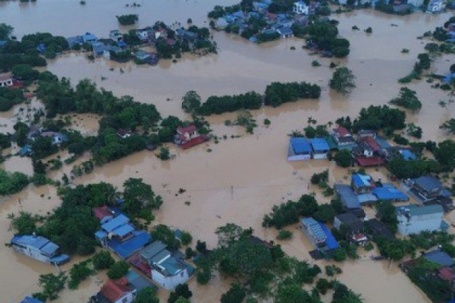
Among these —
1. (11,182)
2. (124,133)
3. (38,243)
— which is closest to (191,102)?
(124,133)

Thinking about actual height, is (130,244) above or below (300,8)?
below

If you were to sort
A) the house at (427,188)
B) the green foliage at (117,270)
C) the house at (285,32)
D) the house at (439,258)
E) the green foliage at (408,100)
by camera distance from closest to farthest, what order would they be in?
1. the green foliage at (117,270)
2. the house at (439,258)
3. the house at (427,188)
4. the green foliage at (408,100)
5. the house at (285,32)

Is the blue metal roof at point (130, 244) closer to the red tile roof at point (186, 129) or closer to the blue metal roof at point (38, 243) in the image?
the blue metal roof at point (38, 243)

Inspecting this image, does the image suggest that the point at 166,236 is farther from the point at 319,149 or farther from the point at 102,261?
the point at 319,149

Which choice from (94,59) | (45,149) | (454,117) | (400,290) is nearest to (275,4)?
(94,59)

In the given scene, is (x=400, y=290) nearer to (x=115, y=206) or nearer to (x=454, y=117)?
(x=115, y=206)

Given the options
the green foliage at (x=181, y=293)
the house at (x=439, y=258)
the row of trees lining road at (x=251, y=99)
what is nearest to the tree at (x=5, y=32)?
the row of trees lining road at (x=251, y=99)
